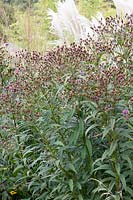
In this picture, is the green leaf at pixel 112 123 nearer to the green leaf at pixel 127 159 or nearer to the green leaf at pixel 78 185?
the green leaf at pixel 127 159

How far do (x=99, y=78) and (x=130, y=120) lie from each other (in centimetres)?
32

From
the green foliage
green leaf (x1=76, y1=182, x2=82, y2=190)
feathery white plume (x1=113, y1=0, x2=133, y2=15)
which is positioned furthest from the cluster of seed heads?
feathery white plume (x1=113, y1=0, x2=133, y2=15)

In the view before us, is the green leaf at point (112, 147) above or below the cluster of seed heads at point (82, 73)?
below

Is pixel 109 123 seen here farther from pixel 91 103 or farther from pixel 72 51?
pixel 72 51

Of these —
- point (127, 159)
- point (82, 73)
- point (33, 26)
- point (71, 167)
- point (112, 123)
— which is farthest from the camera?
point (33, 26)

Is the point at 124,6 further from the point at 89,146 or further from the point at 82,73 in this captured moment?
the point at 89,146

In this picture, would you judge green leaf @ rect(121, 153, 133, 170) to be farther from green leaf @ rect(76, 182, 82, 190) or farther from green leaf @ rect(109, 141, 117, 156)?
green leaf @ rect(76, 182, 82, 190)

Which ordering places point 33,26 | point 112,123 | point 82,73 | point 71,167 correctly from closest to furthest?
1. point 112,123
2. point 82,73
3. point 71,167
4. point 33,26

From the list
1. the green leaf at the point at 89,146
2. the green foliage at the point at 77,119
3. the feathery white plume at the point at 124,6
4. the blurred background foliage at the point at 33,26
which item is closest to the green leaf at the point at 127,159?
the green foliage at the point at 77,119

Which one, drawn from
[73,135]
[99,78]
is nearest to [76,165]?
[73,135]

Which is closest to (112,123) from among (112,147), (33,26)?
(112,147)

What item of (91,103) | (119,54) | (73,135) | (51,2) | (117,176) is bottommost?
(117,176)

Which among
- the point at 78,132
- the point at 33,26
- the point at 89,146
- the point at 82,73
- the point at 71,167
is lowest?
the point at 71,167

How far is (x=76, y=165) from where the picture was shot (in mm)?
3174
